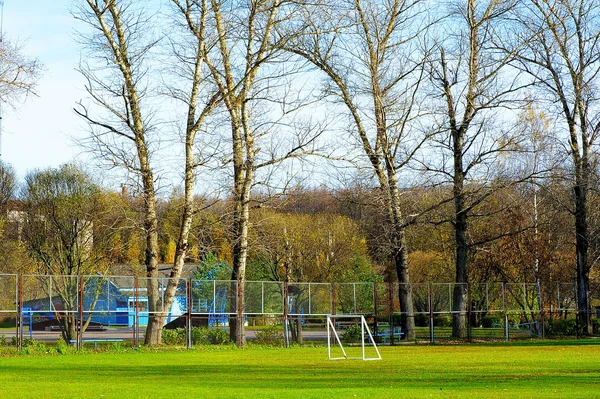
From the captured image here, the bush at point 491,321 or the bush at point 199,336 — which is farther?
the bush at point 491,321

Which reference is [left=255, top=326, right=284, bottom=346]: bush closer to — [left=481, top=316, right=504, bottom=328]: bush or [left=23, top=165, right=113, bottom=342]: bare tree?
[left=23, top=165, right=113, bottom=342]: bare tree

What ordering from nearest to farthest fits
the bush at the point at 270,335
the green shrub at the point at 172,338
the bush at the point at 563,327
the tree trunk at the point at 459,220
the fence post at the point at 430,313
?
the green shrub at the point at 172,338 → the bush at the point at 270,335 → the fence post at the point at 430,313 → the tree trunk at the point at 459,220 → the bush at the point at 563,327

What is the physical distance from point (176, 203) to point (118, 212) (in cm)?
231

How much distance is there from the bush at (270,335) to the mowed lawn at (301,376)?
541cm

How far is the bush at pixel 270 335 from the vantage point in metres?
31.9

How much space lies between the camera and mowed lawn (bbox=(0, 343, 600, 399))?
13.9m

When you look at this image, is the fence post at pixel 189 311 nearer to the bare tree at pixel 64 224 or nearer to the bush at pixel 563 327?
the bare tree at pixel 64 224

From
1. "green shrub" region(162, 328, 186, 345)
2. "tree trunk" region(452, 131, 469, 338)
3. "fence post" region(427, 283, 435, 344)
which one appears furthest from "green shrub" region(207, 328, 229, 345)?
"tree trunk" region(452, 131, 469, 338)

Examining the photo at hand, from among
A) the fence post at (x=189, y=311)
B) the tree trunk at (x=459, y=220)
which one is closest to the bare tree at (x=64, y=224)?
the fence post at (x=189, y=311)

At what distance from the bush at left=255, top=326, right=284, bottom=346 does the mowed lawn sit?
5405mm

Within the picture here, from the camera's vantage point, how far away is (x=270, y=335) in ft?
105

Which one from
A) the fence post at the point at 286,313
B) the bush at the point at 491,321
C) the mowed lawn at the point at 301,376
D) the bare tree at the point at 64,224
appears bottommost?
the bush at the point at 491,321

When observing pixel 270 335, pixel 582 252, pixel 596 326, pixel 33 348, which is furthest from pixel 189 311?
pixel 596 326

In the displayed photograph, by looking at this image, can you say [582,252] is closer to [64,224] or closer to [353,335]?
[353,335]
